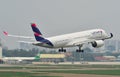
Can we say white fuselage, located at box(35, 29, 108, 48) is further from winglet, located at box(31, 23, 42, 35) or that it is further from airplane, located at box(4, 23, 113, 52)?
winglet, located at box(31, 23, 42, 35)

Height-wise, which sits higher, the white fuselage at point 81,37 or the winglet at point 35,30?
the winglet at point 35,30

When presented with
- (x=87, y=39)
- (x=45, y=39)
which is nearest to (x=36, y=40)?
(x=45, y=39)

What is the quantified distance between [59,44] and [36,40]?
643 cm

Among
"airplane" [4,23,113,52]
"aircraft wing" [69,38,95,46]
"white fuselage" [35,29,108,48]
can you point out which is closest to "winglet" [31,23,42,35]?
"airplane" [4,23,113,52]

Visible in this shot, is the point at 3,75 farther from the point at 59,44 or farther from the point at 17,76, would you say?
the point at 59,44

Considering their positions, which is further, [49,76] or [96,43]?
[49,76]

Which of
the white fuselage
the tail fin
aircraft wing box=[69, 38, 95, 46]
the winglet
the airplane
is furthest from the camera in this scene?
the winglet

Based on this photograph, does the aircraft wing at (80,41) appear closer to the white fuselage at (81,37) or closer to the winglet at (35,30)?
the white fuselage at (81,37)

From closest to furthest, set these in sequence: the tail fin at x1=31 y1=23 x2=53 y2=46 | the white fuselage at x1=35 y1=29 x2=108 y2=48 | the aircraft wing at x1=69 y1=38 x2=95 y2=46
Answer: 1. the tail fin at x1=31 y1=23 x2=53 y2=46
2. the white fuselage at x1=35 y1=29 x2=108 y2=48
3. the aircraft wing at x1=69 y1=38 x2=95 y2=46

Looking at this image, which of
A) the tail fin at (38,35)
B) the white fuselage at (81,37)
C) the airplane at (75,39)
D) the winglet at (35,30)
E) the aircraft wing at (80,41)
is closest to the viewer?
the tail fin at (38,35)

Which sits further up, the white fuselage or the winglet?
the winglet

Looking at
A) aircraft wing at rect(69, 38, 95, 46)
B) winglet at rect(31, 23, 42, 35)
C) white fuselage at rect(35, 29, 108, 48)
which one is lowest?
aircraft wing at rect(69, 38, 95, 46)

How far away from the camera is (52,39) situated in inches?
5842

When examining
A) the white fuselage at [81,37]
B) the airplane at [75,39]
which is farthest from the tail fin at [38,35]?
the white fuselage at [81,37]
